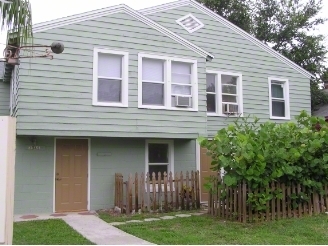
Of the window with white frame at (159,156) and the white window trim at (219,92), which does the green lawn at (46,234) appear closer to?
the window with white frame at (159,156)

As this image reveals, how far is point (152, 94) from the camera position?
11.4 m

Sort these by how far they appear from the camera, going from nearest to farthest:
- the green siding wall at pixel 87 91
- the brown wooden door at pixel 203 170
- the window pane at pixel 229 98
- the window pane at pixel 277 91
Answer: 1. the green siding wall at pixel 87 91
2. the brown wooden door at pixel 203 170
3. the window pane at pixel 229 98
4. the window pane at pixel 277 91

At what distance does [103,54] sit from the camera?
10836 millimetres

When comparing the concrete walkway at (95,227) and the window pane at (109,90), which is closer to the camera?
the concrete walkway at (95,227)

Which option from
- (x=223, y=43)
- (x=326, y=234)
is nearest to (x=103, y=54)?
(x=223, y=43)

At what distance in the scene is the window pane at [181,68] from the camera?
11781 millimetres

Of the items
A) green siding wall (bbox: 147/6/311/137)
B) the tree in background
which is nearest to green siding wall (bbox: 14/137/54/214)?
green siding wall (bbox: 147/6/311/137)

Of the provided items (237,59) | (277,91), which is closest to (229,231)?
(237,59)

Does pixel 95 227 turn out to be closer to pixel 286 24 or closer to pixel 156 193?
pixel 156 193

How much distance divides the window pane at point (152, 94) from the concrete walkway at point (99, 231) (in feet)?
11.7

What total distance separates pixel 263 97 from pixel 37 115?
29.7 ft

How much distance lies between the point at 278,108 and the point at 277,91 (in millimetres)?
716

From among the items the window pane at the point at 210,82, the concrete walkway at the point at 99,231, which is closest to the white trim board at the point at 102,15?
the window pane at the point at 210,82

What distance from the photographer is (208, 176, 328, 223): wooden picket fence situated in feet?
30.0
